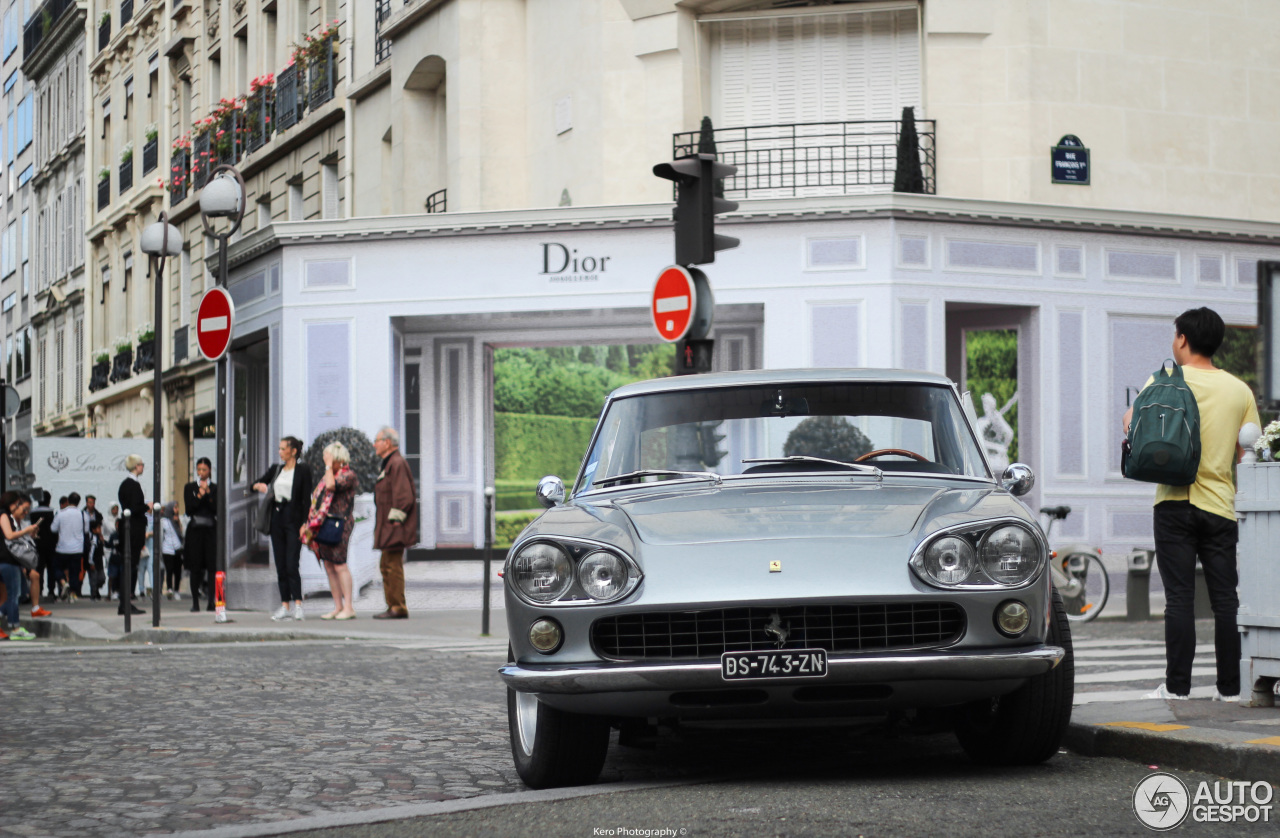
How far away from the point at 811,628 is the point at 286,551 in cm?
1216

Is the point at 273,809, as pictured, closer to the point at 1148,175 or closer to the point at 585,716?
the point at 585,716

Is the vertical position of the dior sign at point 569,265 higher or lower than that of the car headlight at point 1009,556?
higher

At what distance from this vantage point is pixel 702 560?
5453 millimetres

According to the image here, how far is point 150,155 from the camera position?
126 ft

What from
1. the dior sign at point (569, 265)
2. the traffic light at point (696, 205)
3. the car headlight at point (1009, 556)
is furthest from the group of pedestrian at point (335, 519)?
the car headlight at point (1009, 556)

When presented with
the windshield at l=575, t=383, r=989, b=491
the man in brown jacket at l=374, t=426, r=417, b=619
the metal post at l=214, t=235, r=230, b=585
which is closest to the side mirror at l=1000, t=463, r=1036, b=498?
the windshield at l=575, t=383, r=989, b=491

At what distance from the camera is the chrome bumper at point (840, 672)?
5.28m

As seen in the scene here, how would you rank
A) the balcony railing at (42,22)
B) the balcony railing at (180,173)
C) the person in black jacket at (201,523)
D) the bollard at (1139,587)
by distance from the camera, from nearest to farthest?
1. the bollard at (1139,587)
2. the person in black jacket at (201,523)
3. the balcony railing at (180,173)
4. the balcony railing at (42,22)

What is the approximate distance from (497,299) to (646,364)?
1954 millimetres

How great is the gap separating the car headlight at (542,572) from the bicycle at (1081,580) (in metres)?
10.4

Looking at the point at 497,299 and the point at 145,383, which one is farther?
the point at 145,383

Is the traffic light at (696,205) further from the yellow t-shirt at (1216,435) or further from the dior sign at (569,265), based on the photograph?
the dior sign at (569,265)

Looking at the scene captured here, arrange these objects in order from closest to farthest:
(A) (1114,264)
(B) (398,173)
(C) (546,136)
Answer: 1. (A) (1114,264)
2. (C) (546,136)
3. (B) (398,173)

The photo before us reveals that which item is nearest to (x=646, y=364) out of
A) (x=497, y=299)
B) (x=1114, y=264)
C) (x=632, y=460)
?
(x=497, y=299)
